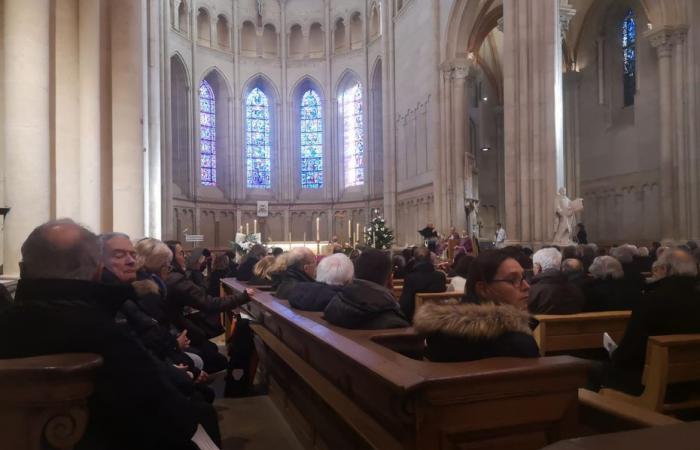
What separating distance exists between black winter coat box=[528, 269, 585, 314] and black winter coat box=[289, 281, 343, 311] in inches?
67.6

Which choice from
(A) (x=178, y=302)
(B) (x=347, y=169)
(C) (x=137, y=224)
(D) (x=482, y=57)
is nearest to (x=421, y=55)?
(D) (x=482, y=57)

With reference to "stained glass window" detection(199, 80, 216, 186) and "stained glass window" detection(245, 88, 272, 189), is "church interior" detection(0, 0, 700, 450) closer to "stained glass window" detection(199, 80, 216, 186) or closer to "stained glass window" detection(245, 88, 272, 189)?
"stained glass window" detection(199, 80, 216, 186)

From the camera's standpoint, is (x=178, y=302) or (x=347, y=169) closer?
(x=178, y=302)

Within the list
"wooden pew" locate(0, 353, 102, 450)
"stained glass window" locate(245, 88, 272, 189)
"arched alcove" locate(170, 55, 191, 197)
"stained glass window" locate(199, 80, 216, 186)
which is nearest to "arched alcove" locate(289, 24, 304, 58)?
"stained glass window" locate(245, 88, 272, 189)

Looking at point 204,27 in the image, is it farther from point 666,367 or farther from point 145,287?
point 666,367

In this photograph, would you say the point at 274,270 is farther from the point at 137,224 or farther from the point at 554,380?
the point at 554,380

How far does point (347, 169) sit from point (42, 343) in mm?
27281

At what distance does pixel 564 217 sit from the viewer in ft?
44.6

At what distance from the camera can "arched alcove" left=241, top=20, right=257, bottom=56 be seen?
28375mm

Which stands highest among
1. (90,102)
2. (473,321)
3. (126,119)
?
(90,102)

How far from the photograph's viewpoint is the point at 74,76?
8.12 meters

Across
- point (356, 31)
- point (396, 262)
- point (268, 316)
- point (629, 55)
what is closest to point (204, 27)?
point (356, 31)

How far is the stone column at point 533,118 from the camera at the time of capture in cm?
1416

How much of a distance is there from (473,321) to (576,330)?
108 inches
